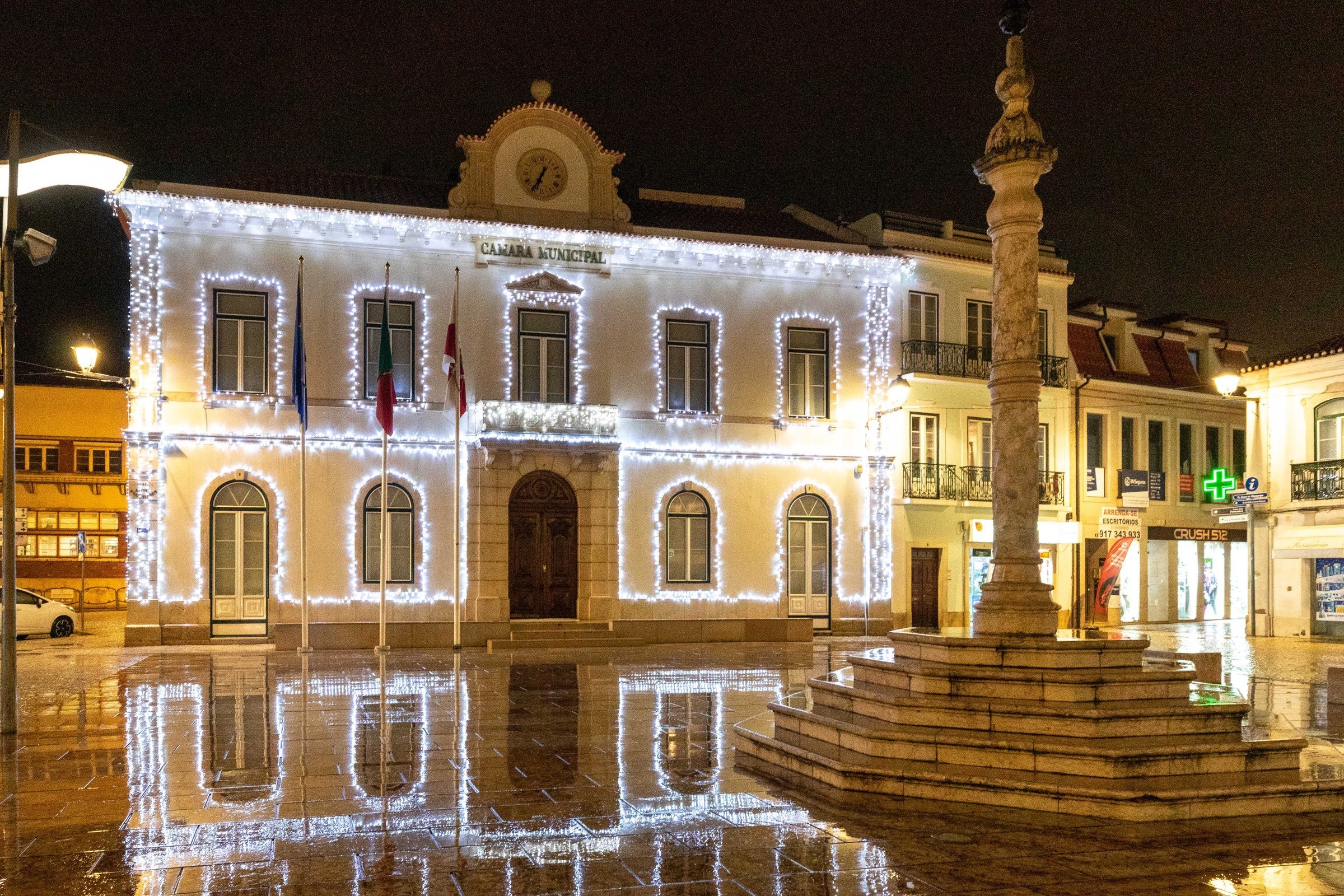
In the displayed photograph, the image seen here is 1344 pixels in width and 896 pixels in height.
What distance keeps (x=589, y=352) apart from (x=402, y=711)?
13.2 meters

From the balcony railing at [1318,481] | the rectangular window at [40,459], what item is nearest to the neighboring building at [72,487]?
the rectangular window at [40,459]

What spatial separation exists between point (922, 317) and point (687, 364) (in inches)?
259

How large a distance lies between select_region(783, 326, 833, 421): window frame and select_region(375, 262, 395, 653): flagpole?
30.2 feet

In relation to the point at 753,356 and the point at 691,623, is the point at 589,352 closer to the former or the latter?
the point at 753,356

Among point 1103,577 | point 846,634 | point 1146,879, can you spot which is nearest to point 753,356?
point 846,634

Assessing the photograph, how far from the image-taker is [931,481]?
92.0 feet

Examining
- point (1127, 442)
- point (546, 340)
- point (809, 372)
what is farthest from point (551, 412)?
point (1127, 442)

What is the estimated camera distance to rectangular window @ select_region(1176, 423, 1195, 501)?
3378 cm

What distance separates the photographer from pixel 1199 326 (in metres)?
35.8

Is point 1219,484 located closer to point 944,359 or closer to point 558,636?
point 944,359

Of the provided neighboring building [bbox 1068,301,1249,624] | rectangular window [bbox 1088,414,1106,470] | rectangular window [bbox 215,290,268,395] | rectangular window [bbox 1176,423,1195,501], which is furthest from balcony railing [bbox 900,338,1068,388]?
rectangular window [bbox 215,290,268,395]

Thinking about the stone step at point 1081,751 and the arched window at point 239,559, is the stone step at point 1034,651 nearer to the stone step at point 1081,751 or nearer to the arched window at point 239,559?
the stone step at point 1081,751

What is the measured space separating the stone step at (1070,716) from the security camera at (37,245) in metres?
9.58

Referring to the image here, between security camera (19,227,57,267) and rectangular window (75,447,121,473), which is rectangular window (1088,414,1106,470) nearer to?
security camera (19,227,57,267)
